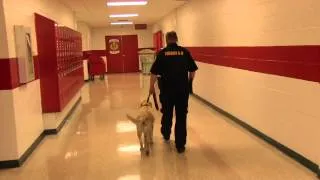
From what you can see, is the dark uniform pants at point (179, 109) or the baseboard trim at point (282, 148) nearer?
the baseboard trim at point (282, 148)

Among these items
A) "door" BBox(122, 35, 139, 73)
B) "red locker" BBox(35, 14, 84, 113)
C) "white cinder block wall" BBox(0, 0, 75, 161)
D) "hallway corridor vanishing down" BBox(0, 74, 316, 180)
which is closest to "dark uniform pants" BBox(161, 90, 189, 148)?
"hallway corridor vanishing down" BBox(0, 74, 316, 180)

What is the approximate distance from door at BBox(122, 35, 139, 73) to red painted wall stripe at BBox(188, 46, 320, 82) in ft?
44.9

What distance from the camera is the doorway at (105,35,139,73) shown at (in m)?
20.4

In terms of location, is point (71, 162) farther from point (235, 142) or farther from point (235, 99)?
point (235, 99)

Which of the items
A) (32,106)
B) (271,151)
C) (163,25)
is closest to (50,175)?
(32,106)

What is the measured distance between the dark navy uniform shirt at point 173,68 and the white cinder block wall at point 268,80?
45.7 inches

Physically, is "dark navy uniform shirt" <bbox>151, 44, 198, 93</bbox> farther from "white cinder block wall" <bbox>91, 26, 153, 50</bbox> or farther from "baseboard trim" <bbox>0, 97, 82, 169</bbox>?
"white cinder block wall" <bbox>91, 26, 153, 50</bbox>

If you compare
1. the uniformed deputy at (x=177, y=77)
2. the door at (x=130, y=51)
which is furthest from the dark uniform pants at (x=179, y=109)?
the door at (x=130, y=51)

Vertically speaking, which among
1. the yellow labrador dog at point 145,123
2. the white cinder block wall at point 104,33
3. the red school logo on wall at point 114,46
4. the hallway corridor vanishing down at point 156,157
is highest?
the white cinder block wall at point 104,33

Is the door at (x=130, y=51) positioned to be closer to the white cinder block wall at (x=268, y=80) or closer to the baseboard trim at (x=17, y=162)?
the white cinder block wall at (x=268, y=80)

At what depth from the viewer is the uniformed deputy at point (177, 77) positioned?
15.0ft

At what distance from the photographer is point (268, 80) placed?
4945 mm

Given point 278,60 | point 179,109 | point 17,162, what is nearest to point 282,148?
point 278,60

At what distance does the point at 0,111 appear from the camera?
438cm
